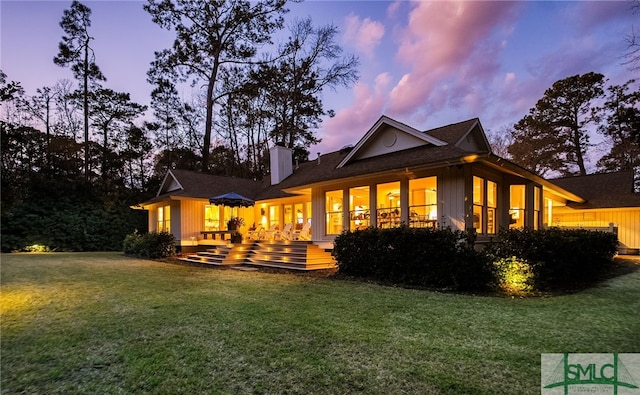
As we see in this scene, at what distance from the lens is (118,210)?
22281 mm

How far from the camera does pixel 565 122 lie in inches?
1018

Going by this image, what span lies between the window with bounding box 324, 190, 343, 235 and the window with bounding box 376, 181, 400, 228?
159cm

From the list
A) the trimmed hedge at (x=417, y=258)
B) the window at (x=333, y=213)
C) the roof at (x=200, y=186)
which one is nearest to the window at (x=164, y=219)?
the roof at (x=200, y=186)

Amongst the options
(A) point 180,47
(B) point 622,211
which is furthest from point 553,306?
(A) point 180,47

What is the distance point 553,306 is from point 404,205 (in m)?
5.13

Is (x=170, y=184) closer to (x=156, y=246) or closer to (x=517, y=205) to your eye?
(x=156, y=246)

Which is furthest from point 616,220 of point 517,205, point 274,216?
point 274,216

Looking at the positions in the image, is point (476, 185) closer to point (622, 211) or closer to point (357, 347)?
point (357, 347)

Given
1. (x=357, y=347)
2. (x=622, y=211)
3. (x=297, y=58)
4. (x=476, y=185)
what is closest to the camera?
(x=357, y=347)

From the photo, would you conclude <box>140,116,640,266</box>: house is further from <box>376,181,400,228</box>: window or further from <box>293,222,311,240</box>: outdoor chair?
<box>293,222,311,240</box>: outdoor chair

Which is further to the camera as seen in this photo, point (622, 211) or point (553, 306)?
point (622, 211)

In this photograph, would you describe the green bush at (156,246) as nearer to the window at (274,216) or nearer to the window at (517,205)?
the window at (274,216)

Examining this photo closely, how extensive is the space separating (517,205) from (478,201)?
3.33 metres

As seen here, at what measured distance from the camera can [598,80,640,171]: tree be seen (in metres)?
22.8
